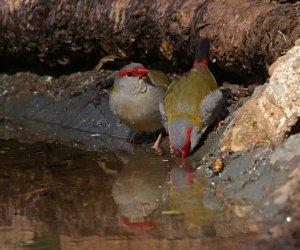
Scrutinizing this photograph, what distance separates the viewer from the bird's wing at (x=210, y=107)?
8609 millimetres

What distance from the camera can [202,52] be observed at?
9305 millimetres

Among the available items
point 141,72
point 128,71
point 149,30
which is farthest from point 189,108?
point 149,30

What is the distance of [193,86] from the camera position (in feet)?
29.1

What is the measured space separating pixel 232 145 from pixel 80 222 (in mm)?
1616

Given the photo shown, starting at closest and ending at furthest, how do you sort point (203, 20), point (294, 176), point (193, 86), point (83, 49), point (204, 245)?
point (204, 245), point (294, 176), point (193, 86), point (203, 20), point (83, 49)

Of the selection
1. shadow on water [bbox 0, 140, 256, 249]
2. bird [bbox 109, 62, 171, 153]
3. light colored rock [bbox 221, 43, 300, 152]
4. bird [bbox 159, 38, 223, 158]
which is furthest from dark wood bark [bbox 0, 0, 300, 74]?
shadow on water [bbox 0, 140, 256, 249]

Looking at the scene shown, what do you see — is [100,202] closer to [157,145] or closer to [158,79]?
[157,145]

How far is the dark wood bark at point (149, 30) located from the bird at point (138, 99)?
100 centimetres

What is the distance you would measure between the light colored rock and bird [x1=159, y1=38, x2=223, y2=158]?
1.04 meters

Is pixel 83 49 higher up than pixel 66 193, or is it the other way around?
pixel 83 49

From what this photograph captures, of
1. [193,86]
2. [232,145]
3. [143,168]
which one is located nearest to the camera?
[232,145]

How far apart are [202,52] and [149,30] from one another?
122 centimetres

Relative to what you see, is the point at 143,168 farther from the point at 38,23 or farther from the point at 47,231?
the point at 38,23

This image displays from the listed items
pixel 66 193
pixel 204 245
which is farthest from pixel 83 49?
pixel 204 245
